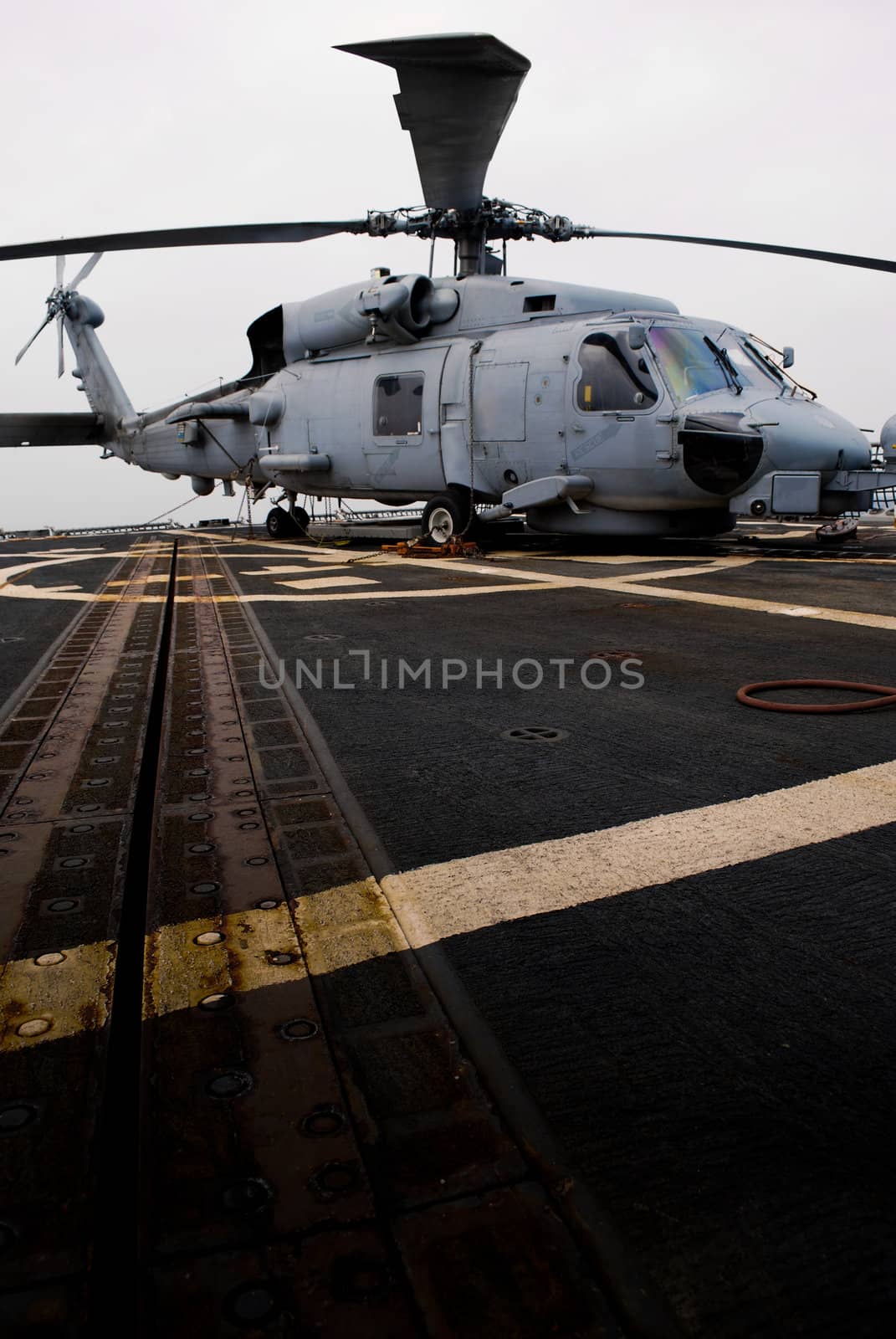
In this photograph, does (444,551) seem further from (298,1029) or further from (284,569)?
(298,1029)

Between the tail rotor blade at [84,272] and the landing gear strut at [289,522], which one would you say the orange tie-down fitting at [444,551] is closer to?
the landing gear strut at [289,522]

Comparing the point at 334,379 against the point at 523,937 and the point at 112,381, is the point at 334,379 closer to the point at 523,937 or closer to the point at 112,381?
the point at 112,381

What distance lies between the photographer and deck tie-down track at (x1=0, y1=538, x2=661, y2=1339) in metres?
1.14

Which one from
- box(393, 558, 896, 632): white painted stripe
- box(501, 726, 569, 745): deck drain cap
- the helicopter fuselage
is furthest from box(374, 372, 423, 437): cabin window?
box(501, 726, 569, 745): deck drain cap

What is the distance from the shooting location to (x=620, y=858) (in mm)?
2439

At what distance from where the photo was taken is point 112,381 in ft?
74.0

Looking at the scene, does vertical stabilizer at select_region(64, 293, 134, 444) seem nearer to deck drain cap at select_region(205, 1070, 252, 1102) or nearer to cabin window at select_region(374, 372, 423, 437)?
cabin window at select_region(374, 372, 423, 437)

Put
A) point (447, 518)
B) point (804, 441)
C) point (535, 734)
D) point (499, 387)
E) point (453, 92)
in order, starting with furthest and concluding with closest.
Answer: point (447, 518) → point (499, 387) → point (804, 441) → point (453, 92) → point (535, 734)

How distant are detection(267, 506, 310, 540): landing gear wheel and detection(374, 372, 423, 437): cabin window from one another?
13.1ft

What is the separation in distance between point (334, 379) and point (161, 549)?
3993 mm

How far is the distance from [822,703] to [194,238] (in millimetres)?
10123

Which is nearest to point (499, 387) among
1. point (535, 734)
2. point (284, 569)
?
point (284, 569)

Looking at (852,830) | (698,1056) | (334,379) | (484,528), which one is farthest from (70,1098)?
(334,379)

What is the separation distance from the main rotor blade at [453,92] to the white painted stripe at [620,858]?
7936mm
